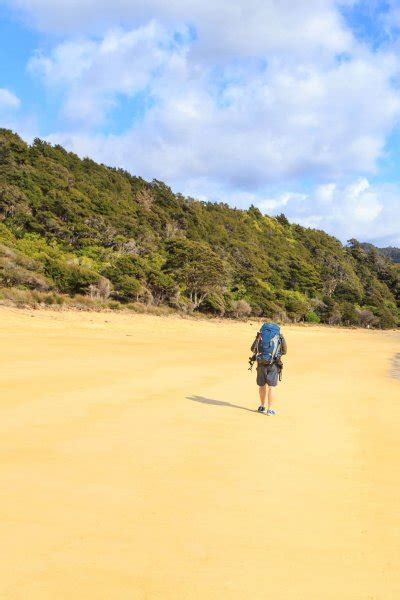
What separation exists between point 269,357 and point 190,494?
3.48 m

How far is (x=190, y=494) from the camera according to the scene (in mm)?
3529

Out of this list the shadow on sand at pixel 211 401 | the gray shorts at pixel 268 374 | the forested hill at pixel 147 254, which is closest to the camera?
the gray shorts at pixel 268 374

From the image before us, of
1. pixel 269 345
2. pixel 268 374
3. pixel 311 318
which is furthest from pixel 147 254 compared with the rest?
pixel 268 374

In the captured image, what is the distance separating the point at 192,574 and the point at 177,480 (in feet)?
4.53

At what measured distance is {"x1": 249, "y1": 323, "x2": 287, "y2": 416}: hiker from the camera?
678 cm

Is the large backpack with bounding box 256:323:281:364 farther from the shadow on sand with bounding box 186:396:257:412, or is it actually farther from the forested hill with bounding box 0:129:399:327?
the forested hill with bounding box 0:129:399:327

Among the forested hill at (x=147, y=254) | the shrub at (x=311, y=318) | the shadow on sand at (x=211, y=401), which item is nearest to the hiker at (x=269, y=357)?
the shadow on sand at (x=211, y=401)

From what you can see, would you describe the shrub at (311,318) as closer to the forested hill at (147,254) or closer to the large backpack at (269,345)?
the forested hill at (147,254)

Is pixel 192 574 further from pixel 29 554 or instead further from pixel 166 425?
pixel 166 425

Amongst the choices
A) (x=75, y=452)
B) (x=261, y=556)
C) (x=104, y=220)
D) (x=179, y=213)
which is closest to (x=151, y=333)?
(x=75, y=452)

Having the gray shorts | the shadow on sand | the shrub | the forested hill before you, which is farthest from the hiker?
the shrub

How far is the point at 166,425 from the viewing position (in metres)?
5.66

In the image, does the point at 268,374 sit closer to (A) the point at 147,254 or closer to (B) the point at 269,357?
(B) the point at 269,357

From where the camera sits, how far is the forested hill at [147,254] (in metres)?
29.8
